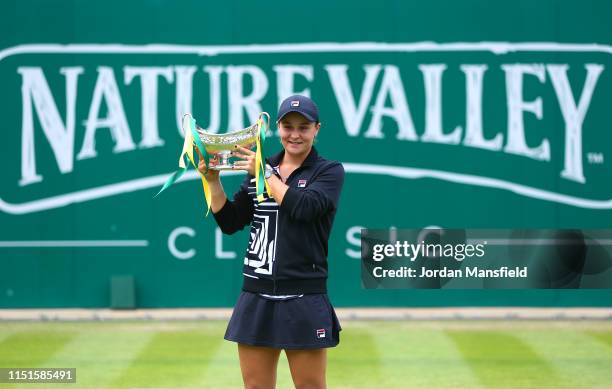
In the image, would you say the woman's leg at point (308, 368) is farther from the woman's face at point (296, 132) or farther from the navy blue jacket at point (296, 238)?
the woman's face at point (296, 132)

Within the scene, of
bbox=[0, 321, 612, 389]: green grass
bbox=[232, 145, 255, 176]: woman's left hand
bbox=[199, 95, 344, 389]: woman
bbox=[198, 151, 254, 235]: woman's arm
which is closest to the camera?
bbox=[232, 145, 255, 176]: woman's left hand

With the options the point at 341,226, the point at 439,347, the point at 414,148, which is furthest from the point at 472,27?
the point at 439,347

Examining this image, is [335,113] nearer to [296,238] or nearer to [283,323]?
[296,238]

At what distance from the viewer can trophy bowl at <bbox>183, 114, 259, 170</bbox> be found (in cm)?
505

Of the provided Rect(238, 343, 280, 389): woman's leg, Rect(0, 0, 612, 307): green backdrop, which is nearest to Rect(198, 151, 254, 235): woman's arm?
Rect(238, 343, 280, 389): woman's leg

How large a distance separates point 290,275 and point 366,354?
4.09 metres

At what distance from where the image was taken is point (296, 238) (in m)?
5.14

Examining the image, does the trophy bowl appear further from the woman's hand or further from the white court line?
the white court line

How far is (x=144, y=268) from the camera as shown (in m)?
11.2

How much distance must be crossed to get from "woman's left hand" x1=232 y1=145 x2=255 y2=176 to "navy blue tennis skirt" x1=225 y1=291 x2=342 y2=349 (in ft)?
2.05

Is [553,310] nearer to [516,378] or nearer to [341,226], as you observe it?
[341,226]

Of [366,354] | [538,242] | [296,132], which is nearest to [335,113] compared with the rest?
[538,242]

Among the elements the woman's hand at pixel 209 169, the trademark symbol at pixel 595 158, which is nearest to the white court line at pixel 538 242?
the trademark symbol at pixel 595 158

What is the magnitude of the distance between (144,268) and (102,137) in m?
1.42
